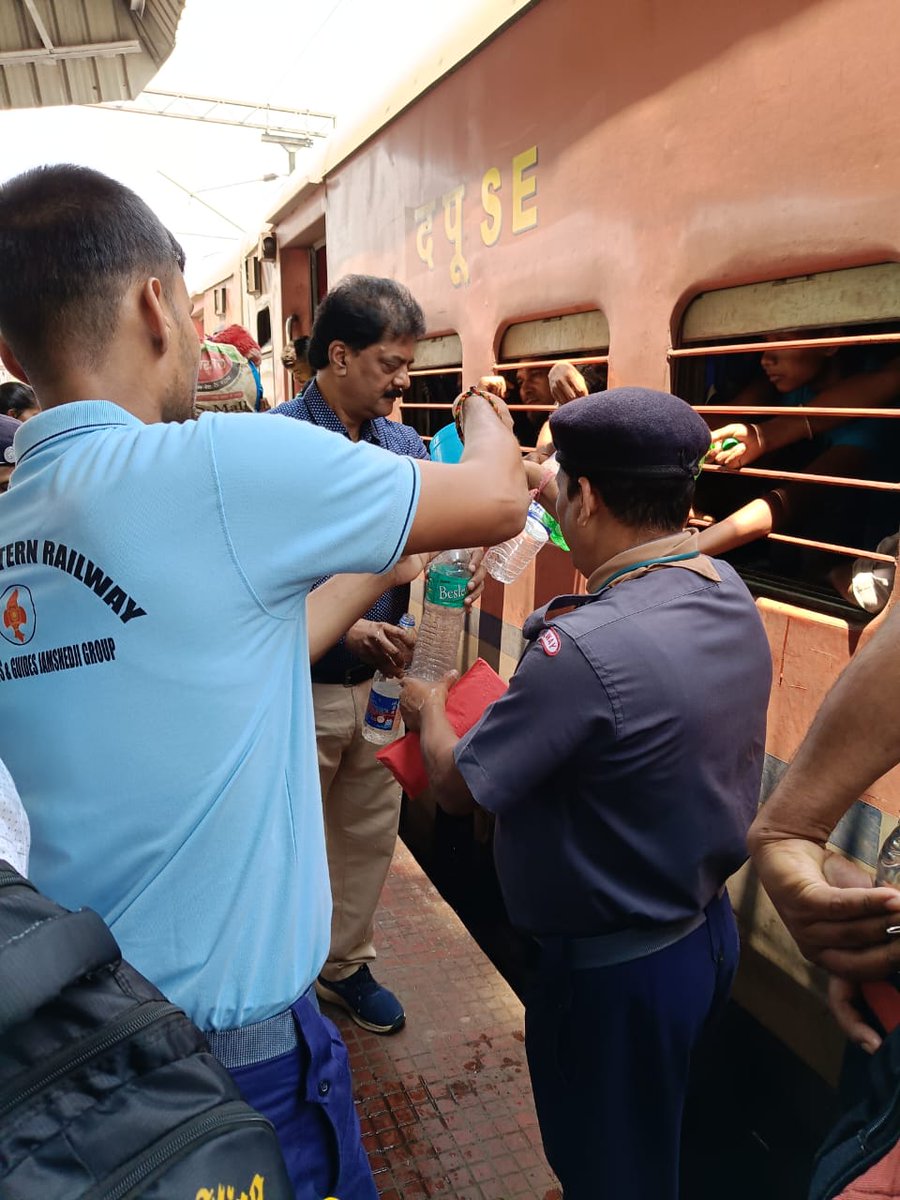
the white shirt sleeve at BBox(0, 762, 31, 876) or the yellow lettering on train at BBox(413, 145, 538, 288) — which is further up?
the yellow lettering on train at BBox(413, 145, 538, 288)

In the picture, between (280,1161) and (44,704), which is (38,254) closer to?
(44,704)

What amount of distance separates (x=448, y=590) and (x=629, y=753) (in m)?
0.95

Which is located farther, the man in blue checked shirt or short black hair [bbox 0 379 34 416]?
short black hair [bbox 0 379 34 416]

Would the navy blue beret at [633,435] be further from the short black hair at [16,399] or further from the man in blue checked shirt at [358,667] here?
the short black hair at [16,399]

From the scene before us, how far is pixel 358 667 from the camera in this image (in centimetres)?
254

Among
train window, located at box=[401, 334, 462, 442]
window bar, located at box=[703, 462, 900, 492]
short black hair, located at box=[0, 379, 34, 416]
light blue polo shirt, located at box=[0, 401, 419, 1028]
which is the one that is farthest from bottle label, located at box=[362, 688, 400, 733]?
short black hair, located at box=[0, 379, 34, 416]

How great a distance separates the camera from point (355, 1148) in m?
1.17

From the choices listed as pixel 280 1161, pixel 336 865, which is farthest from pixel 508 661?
pixel 280 1161

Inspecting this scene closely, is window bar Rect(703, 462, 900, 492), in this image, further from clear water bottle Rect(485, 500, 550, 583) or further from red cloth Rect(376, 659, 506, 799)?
red cloth Rect(376, 659, 506, 799)

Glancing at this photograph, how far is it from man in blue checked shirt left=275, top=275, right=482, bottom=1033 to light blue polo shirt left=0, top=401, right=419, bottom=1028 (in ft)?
4.07

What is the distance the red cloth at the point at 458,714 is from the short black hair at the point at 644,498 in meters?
0.53

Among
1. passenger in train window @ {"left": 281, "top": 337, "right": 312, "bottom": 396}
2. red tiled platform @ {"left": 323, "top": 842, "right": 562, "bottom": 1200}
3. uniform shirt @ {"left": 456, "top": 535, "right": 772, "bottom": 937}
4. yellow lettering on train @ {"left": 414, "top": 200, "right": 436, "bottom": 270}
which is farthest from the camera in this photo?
passenger in train window @ {"left": 281, "top": 337, "right": 312, "bottom": 396}

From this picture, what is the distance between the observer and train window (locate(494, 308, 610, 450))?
9.36 feet

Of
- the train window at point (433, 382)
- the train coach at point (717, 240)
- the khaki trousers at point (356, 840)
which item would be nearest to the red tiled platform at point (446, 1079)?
the khaki trousers at point (356, 840)
